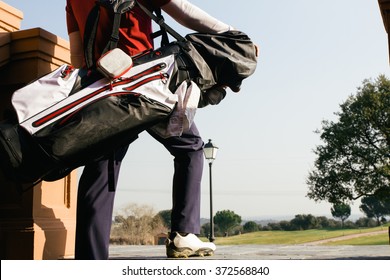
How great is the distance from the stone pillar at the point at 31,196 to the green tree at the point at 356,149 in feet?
91.4

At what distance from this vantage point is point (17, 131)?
2359 millimetres

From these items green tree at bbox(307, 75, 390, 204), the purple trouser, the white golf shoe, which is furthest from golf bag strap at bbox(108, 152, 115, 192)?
green tree at bbox(307, 75, 390, 204)

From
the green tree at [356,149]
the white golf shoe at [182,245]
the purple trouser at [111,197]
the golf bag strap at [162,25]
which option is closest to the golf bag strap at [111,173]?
the purple trouser at [111,197]

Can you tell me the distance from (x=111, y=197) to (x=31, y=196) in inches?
45.2

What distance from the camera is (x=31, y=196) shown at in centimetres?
371

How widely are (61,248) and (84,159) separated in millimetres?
1567

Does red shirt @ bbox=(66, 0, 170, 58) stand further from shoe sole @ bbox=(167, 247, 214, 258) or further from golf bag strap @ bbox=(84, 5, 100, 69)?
shoe sole @ bbox=(167, 247, 214, 258)

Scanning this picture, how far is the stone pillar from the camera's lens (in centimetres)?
364

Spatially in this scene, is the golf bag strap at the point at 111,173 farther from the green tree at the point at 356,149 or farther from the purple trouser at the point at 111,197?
the green tree at the point at 356,149

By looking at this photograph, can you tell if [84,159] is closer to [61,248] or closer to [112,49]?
[112,49]

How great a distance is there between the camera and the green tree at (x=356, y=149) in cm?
2992

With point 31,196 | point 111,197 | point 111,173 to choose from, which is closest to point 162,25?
point 111,173

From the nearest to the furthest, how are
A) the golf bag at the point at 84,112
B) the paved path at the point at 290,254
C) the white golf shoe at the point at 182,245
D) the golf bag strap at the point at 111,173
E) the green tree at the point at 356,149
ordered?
the golf bag at the point at 84,112
the golf bag strap at the point at 111,173
the white golf shoe at the point at 182,245
the paved path at the point at 290,254
the green tree at the point at 356,149

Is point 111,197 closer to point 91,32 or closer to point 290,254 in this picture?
point 91,32
